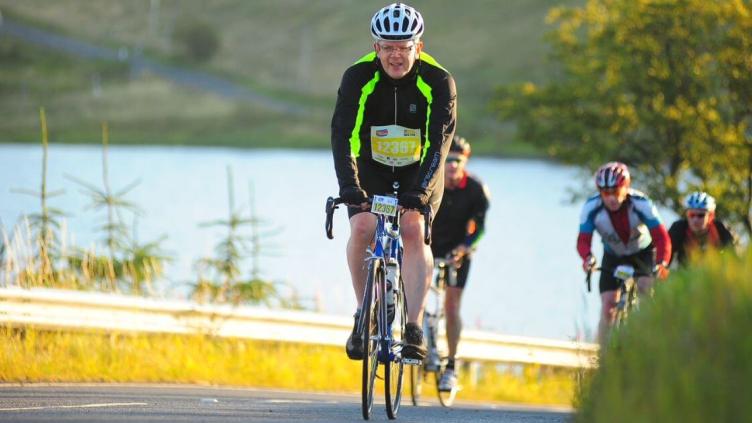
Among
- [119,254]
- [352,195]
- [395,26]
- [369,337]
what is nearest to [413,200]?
[352,195]

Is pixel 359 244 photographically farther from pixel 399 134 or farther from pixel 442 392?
pixel 442 392

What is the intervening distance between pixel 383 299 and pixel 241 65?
5853 inches

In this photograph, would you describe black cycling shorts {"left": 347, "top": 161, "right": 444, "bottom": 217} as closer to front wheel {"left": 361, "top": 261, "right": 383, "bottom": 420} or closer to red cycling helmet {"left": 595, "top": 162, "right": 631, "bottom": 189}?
front wheel {"left": 361, "top": 261, "right": 383, "bottom": 420}

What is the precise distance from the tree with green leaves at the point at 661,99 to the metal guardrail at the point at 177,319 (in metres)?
22.2

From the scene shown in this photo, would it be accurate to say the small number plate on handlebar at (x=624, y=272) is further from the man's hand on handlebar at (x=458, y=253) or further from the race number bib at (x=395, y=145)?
the race number bib at (x=395, y=145)

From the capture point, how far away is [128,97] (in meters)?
120

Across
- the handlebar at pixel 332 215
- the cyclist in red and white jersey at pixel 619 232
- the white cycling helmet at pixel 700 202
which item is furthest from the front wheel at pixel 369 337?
the white cycling helmet at pixel 700 202

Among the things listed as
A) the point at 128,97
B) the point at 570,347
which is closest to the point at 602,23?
the point at 570,347

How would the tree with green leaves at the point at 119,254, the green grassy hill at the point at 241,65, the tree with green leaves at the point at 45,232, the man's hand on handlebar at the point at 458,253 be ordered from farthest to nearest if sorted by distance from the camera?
the green grassy hill at the point at 241,65, the tree with green leaves at the point at 119,254, the tree with green leaves at the point at 45,232, the man's hand on handlebar at the point at 458,253

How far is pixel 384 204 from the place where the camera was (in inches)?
333

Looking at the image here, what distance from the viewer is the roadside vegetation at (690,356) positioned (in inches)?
195

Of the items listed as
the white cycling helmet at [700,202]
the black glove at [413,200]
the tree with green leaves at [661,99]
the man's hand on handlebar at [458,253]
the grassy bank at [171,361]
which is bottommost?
the grassy bank at [171,361]

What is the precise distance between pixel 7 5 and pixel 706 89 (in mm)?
135758

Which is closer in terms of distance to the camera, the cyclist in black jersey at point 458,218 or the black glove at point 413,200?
the black glove at point 413,200
